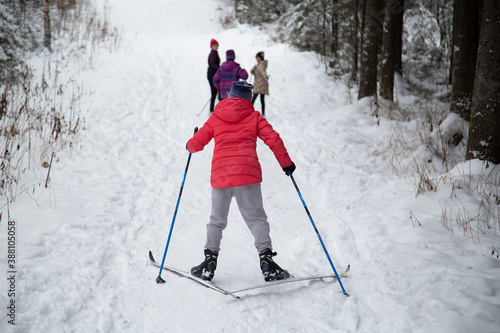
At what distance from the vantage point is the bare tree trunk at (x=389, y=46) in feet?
29.7

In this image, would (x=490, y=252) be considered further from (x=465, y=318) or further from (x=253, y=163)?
(x=253, y=163)

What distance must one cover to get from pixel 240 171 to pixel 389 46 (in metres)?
7.88

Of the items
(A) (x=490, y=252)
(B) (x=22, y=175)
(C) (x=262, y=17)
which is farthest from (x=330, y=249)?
(C) (x=262, y=17)

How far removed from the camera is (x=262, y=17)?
2375 cm

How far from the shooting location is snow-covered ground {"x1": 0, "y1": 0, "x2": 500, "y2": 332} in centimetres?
295

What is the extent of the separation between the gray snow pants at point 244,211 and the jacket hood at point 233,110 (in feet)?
2.51

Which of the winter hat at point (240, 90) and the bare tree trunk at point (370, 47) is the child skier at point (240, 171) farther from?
the bare tree trunk at point (370, 47)

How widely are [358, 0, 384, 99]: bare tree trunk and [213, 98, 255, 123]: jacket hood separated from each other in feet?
24.6

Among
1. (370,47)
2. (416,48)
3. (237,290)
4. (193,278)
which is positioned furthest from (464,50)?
Answer: (416,48)

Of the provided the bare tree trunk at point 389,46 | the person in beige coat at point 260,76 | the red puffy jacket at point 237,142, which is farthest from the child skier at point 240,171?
the bare tree trunk at point 389,46

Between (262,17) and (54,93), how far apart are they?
60.7 ft

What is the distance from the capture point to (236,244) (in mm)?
4355

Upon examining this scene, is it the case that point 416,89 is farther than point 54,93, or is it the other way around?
point 416,89

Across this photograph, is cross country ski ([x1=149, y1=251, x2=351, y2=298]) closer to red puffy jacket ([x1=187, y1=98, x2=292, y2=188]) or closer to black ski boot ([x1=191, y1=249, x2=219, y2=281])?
black ski boot ([x1=191, y1=249, x2=219, y2=281])
